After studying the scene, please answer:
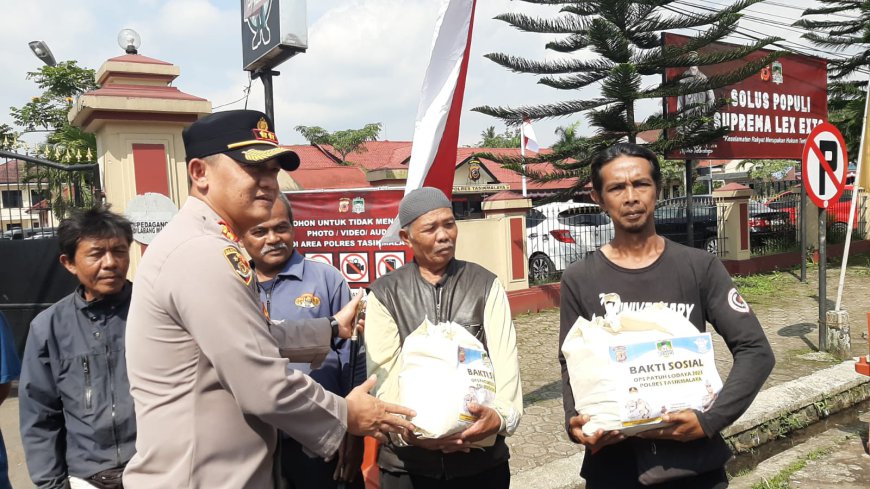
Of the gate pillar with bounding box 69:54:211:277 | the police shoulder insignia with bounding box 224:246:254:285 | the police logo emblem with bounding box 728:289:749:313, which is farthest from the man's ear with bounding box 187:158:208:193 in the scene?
the gate pillar with bounding box 69:54:211:277

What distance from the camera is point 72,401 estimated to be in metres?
2.28

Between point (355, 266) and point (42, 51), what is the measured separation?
513 cm

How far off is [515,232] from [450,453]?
6627 mm

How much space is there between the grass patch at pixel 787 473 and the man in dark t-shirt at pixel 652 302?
A: 6.43 ft

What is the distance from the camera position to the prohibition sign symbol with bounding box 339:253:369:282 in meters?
4.85

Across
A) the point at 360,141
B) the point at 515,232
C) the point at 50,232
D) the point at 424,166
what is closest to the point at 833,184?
the point at 515,232

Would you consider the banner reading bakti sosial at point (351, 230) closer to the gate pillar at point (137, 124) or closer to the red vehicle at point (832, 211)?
the gate pillar at point (137, 124)

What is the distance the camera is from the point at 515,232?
28.0 feet

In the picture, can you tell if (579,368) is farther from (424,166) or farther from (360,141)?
(360,141)

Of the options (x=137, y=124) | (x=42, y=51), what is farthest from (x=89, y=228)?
(x=42, y=51)

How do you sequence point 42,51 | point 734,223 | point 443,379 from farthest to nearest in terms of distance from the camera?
1. point 734,223
2. point 42,51
3. point 443,379

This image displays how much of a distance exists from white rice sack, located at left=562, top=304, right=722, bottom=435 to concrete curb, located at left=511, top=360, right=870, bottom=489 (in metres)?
1.88

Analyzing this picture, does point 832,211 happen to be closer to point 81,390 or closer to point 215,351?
point 81,390

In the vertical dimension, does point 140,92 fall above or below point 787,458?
above
